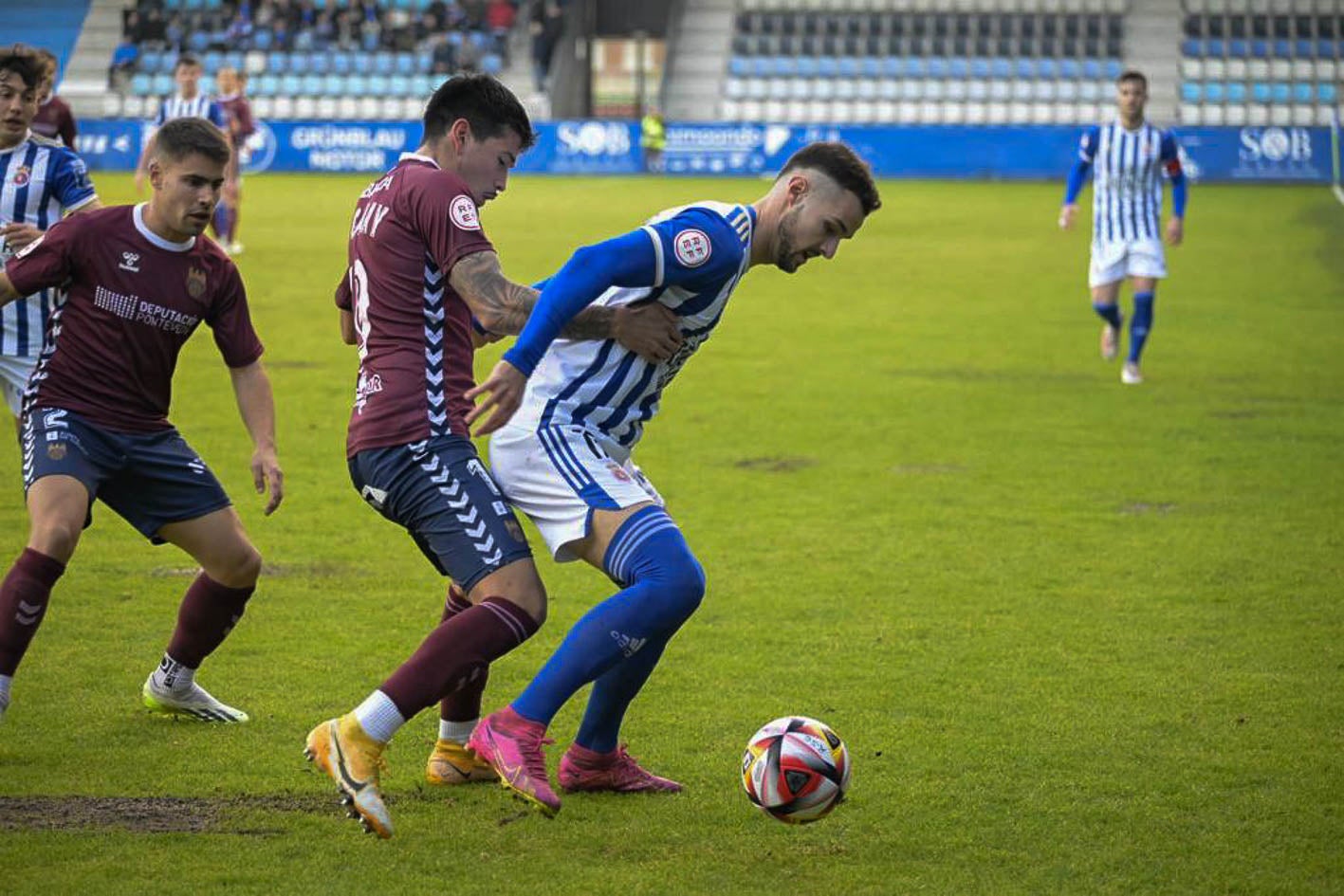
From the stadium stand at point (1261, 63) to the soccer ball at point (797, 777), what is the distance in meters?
Answer: 39.5

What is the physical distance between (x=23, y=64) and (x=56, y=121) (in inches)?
130

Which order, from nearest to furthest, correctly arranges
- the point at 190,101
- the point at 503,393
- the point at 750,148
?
the point at 503,393
the point at 190,101
the point at 750,148

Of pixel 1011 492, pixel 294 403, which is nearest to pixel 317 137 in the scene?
pixel 294 403

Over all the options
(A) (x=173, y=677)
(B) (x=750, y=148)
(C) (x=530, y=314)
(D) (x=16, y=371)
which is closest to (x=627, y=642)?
(C) (x=530, y=314)

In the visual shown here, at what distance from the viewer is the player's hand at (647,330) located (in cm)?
485

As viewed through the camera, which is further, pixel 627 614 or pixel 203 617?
pixel 203 617

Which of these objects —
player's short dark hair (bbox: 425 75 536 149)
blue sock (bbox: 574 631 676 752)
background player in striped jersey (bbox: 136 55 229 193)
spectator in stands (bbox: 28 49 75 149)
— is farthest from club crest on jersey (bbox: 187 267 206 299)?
background player in striped jersey (bbox: 136 55 229 193)

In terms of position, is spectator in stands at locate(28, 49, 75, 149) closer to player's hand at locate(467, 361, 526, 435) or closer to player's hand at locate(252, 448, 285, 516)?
player's hand at locate(252, 448, 285, 516)

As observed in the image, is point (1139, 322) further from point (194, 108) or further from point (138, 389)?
point (194, 108)

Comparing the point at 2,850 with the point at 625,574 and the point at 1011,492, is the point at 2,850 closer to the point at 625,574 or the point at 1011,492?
the point at 625,574

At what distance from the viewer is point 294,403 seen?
42.4ft

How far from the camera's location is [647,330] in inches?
191

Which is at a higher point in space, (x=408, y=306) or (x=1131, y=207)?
(x=408, y=306)

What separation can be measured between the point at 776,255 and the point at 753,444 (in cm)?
673
